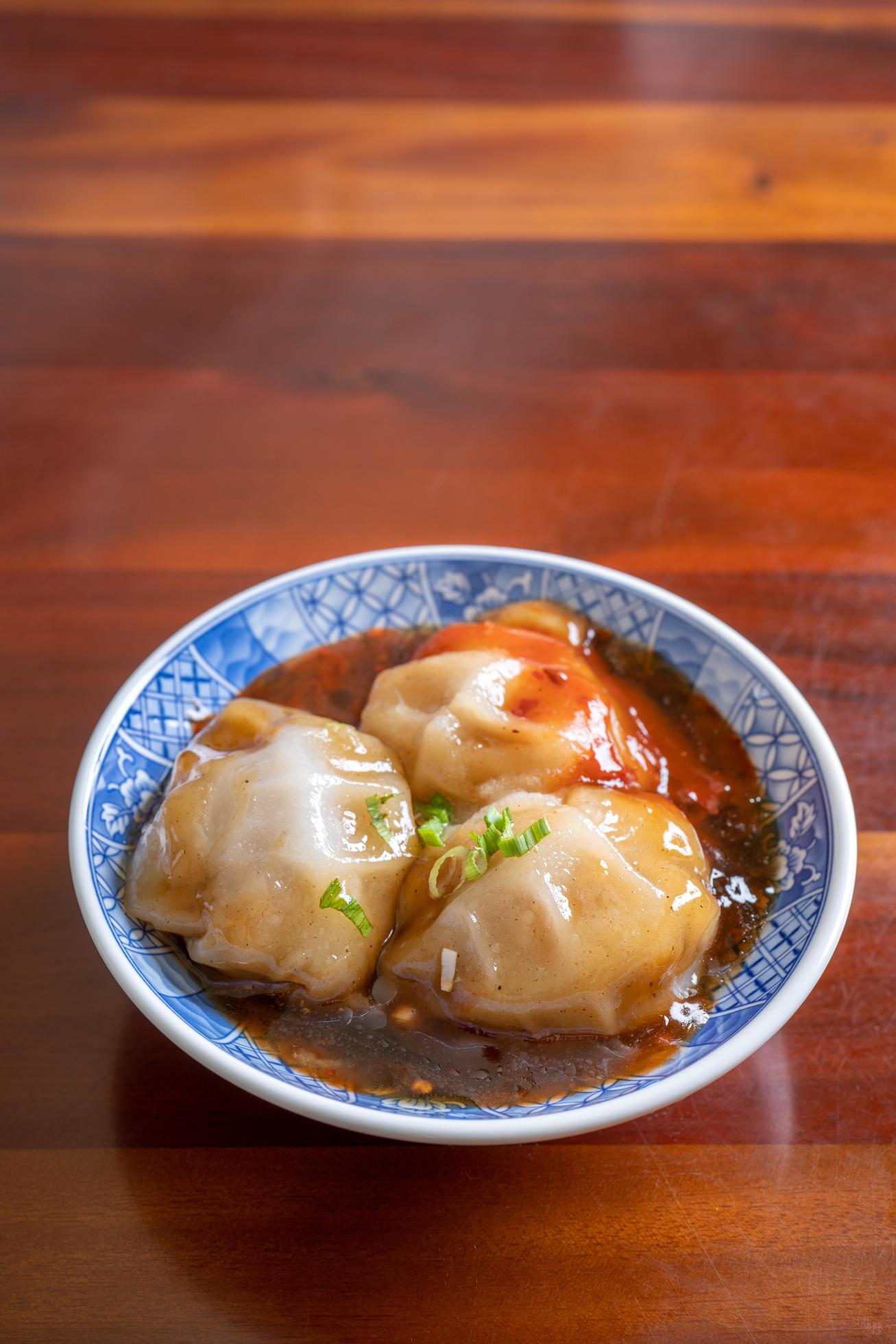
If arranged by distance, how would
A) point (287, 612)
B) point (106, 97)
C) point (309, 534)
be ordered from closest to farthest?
point (287, 612)
point (309, 534)
point (106, 97)

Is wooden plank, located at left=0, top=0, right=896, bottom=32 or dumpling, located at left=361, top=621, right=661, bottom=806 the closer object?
dumpling, located at left=361, top=621, right=661, bottom=806

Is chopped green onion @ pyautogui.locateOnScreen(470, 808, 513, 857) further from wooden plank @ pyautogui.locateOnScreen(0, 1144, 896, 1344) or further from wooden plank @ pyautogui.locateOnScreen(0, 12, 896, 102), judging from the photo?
wooden plank @ pyautogui.locateOnScreen(0, 12, 896, 102)

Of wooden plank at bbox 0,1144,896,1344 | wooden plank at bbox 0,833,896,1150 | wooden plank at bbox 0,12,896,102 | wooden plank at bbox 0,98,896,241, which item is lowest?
wooden plank at bbox 0,1144,896,1344

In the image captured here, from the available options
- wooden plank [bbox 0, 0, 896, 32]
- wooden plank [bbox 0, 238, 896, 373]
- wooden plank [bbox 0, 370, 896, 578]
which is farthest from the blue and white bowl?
wooden plank [bbox 0, 0, 896, 32]

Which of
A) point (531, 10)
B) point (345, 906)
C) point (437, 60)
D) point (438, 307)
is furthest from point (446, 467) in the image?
point (531, 10)

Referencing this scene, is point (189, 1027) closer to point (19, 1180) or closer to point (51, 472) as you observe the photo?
point (19, 1180)

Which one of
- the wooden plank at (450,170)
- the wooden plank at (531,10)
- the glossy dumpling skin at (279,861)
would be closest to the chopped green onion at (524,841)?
the glossy dumpling skin at (279,861)

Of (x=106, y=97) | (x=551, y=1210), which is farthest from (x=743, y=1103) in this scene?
(x=106, y=97)
